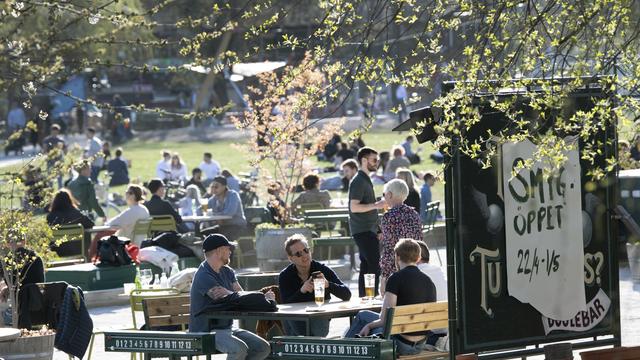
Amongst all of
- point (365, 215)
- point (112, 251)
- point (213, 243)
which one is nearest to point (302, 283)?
point (213, 243)

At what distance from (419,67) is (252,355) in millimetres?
2571

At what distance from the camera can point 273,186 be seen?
2289 cm

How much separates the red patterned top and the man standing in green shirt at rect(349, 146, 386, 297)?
56.5 inches

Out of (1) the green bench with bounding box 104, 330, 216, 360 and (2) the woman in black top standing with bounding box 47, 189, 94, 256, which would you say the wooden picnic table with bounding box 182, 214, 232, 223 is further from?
(1) the green bench with bounding box 104, 330, 216, 360

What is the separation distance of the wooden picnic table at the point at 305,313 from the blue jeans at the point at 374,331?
0.17 metres

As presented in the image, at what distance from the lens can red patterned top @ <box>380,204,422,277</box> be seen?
14062 mm

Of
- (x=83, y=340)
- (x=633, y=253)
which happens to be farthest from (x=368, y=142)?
(x=83, y=340)

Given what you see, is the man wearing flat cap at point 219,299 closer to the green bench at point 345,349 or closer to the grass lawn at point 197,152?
the green bench at point 345,349

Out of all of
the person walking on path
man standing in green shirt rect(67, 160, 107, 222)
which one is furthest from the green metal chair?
the person walking on path

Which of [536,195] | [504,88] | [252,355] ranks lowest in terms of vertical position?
[252,355]

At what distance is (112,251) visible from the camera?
58.2 feet

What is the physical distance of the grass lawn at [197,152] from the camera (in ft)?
140

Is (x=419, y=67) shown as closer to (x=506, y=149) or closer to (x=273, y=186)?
(x=506, y=149)

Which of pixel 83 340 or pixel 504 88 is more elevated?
pixel 504 88
